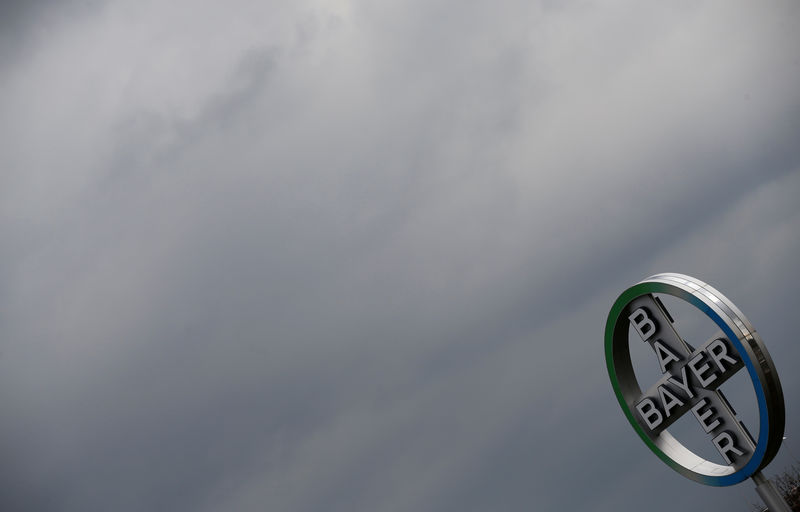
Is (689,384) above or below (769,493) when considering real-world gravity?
above

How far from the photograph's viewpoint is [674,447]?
26859mm

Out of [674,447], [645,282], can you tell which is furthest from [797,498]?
[645,282]

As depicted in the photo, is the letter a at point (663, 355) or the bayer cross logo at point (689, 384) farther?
the letter a at point (663, 355)

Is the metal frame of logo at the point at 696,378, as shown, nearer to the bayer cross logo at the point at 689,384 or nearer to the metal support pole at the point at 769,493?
the bayer cross logo at the point at 689,384

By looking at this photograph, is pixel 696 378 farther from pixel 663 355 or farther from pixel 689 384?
pixel 663 355

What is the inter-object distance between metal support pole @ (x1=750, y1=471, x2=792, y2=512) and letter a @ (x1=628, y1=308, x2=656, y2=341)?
596 cm

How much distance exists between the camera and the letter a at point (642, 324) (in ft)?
85.5

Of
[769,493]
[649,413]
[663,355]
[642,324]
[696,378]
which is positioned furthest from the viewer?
[649,413]

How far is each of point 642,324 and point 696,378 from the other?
2.77 metres

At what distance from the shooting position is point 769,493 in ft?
77.4

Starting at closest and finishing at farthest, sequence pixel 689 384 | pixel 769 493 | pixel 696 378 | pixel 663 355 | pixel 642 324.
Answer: pixel 769 493 → pixel 696 378 → pixel 689 384 → pixel 663 355 → pixel 642 324

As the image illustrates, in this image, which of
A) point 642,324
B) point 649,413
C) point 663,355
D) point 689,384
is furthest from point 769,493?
point 642,324

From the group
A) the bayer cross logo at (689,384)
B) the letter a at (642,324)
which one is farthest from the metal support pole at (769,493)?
the letter a at (642,324)

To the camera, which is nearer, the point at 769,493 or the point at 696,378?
the point at 769,493
